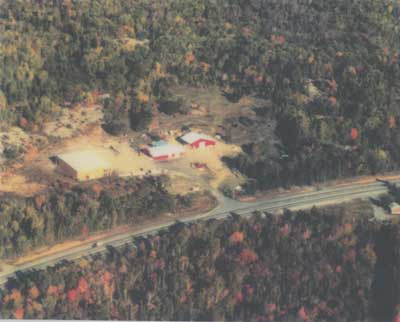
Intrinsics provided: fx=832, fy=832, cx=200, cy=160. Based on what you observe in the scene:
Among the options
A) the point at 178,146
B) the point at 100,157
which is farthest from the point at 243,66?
the point at 100,157

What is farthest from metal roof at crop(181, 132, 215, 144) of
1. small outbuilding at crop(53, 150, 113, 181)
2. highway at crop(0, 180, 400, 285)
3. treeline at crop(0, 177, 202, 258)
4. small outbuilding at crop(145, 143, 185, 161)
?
small outbuilding at crop(53, 150, 113, 181)

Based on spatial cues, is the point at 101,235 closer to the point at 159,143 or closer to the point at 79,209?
the point at 79,209

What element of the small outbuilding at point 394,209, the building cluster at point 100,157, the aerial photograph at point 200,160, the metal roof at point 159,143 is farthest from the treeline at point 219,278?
the metal roof at point 159,143

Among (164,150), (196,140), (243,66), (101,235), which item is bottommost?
(101,235)

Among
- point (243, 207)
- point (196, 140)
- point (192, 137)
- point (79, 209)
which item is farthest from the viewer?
point (192, 137)

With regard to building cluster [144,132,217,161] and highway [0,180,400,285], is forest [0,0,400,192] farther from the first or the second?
building cluster [144,132,217,161]

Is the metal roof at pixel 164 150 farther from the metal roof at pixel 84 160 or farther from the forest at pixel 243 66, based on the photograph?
the metal roof at pixel 84 160
